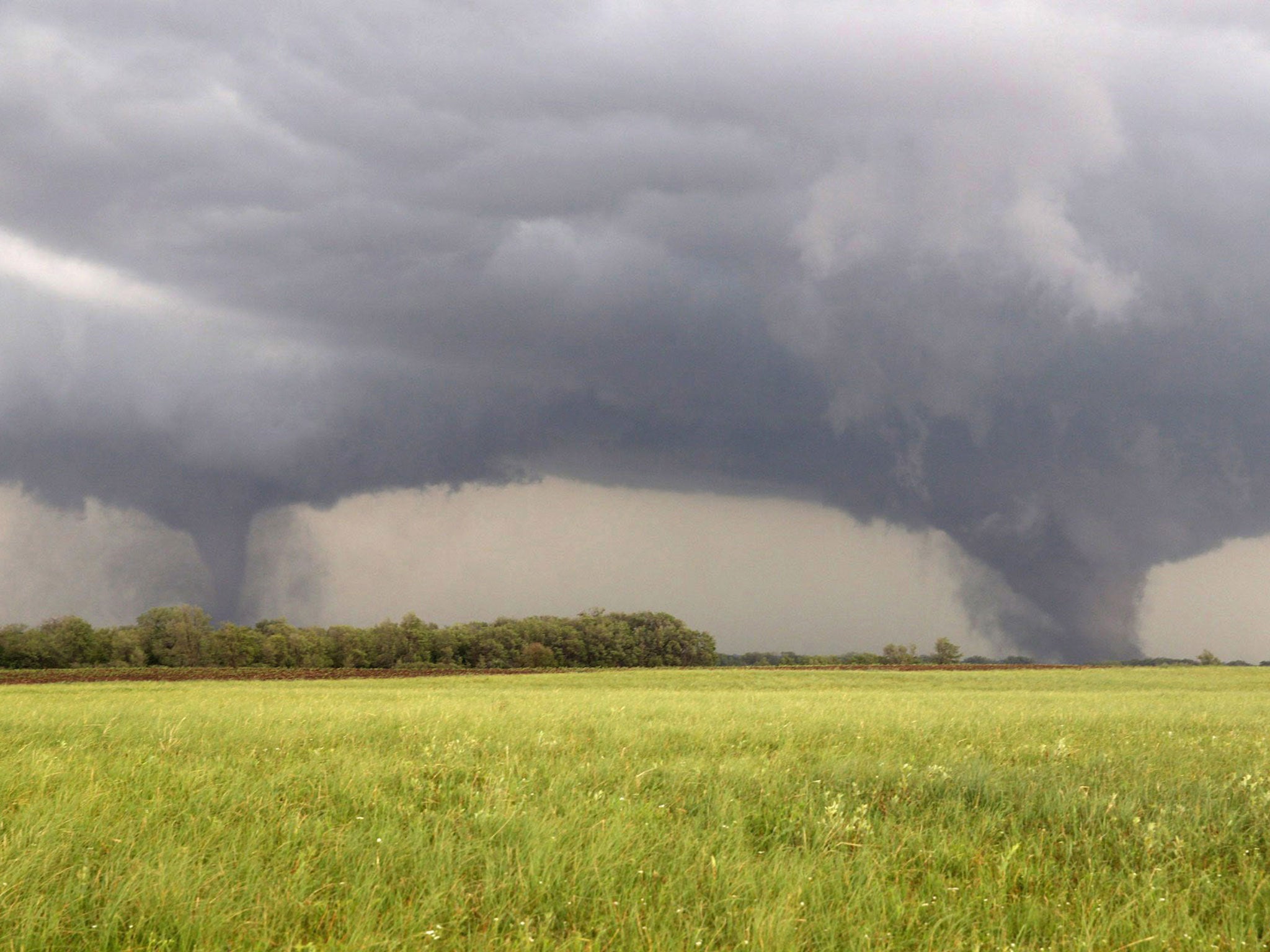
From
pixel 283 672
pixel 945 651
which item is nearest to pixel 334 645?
pixel 283 672

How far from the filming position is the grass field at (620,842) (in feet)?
15.6

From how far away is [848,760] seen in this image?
898cm

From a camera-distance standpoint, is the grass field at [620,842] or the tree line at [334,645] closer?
the grass field at [620,842]

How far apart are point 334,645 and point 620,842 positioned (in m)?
111

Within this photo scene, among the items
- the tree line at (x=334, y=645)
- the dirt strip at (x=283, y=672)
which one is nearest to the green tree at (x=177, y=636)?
the tree line at (x=334, y=645)

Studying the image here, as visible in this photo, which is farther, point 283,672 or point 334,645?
point 334,645

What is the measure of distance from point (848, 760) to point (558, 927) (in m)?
5.02

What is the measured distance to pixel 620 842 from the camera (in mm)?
5910

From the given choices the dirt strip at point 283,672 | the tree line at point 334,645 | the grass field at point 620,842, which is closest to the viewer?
the grass field at point 620,842

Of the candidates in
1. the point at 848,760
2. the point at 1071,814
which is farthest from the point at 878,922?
the point at 848,760

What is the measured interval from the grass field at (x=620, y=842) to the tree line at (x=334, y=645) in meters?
88.8

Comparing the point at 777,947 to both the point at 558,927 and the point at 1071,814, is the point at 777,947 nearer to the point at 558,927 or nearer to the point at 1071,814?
the point at 558,927

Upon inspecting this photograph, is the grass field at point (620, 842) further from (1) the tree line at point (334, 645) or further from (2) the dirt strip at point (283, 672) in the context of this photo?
(1) the tree line at point (334, 645)

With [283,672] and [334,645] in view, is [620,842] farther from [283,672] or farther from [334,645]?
[334,645]
